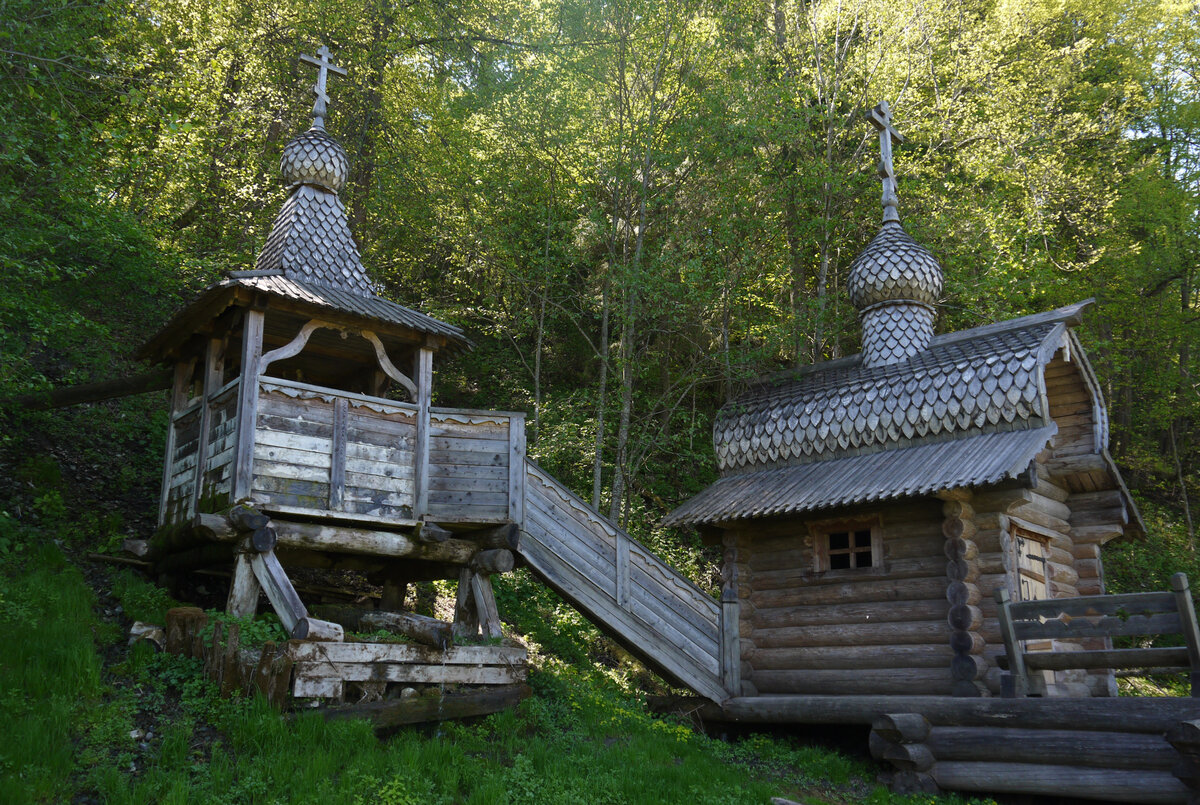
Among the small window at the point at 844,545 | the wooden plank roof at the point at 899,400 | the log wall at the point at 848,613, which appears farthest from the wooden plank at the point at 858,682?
the wooden plank roof at the point at 899,400

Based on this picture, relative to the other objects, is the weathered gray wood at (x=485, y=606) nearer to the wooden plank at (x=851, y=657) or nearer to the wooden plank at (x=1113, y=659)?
the wooden plank at (x=851, y=657)

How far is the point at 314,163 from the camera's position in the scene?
13.2m

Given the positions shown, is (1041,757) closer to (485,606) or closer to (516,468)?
(485,606)

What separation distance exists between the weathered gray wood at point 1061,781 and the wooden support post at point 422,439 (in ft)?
21.8

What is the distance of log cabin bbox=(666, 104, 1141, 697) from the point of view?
36.5 feet

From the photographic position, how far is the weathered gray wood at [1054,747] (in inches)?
339

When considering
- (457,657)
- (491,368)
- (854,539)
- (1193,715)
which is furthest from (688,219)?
(1193,715)

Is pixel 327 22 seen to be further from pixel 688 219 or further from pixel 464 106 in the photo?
pixel 688 219

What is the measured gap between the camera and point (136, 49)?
16.7 meters

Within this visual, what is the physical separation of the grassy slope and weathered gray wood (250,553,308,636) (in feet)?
3.14

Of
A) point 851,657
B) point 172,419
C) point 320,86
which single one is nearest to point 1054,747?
point 851,657

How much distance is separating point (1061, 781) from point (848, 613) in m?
3.47

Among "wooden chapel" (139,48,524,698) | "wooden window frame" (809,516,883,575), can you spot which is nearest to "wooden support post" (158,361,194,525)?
"wooden chapel" (139,48,524,698)

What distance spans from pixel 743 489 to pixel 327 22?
15047mm
